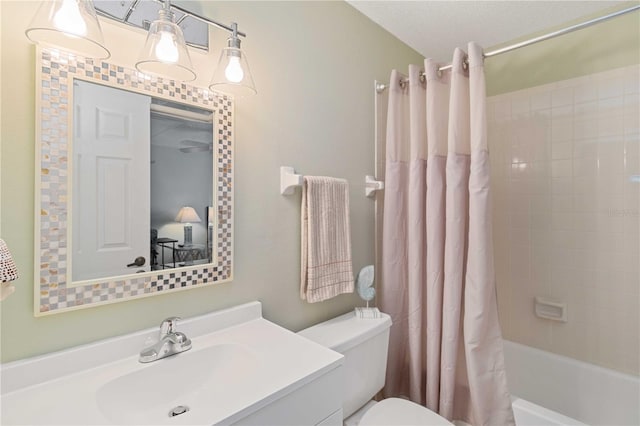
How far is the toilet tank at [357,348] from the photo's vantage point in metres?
1.25

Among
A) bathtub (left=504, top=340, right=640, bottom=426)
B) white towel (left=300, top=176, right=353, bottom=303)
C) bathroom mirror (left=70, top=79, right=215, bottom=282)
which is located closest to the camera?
bathroom mirror (left=70, top=79, right=215, bottom=282)

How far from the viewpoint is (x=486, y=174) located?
4.48 feet

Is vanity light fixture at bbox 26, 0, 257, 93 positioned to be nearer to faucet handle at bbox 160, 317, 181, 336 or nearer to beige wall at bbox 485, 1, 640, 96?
faucet handle at bbox 160, 317, 181, 336

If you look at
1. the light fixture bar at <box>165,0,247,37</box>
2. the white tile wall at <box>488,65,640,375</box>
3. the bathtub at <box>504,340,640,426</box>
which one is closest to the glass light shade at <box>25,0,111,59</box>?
the light fixture bar at <box>165,0,247,37</box>

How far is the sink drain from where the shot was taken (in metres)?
0.84

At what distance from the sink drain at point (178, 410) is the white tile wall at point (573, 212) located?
1993mm

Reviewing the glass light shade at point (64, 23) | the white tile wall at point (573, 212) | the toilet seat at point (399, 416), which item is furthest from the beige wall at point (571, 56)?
the glass light shade at point (64, 23)

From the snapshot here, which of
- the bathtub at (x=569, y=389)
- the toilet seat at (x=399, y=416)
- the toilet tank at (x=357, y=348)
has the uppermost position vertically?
the toilet tank at (x=357, y=348)

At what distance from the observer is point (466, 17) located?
5.73 feet

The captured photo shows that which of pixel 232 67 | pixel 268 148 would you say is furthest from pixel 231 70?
pixel 268 148

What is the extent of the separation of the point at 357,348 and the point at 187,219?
0.84 meters

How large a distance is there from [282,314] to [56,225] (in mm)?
840

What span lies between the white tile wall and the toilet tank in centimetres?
114

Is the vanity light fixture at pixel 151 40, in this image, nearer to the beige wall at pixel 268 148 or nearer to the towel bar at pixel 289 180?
the beige wall at pixel 268 148
